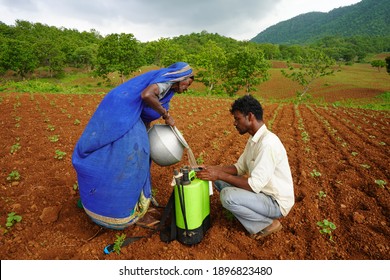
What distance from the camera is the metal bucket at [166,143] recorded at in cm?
236

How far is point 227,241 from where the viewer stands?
8.02 ft

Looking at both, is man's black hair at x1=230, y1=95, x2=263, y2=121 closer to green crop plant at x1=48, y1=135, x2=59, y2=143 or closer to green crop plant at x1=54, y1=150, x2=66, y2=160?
green crop plant at x1=54, y1=150, x2=66, y2=160

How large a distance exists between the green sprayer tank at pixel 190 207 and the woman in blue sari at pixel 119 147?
17.4 inches

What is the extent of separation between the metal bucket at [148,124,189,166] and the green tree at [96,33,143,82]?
27.4 metres

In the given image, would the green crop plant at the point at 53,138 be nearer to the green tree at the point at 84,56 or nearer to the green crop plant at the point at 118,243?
the green crop plant at the point at 118,243

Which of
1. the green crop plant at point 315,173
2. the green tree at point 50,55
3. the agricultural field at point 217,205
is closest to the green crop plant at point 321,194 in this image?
the agricultural field at point 217,205

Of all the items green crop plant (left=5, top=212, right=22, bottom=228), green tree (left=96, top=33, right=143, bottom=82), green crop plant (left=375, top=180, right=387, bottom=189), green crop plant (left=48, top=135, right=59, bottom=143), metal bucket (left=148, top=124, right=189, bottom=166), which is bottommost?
green crop plant (left=375, top=180, right=387, bottom=189)

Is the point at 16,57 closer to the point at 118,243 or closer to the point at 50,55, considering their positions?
the point at 50,55

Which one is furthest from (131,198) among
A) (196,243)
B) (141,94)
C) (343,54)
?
(343,54)

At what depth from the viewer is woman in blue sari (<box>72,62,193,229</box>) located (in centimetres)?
213

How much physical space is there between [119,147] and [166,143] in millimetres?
461

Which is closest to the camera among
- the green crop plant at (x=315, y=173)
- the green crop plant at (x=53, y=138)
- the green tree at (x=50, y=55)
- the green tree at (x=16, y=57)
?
the green crop plant at (x=315, y=173)

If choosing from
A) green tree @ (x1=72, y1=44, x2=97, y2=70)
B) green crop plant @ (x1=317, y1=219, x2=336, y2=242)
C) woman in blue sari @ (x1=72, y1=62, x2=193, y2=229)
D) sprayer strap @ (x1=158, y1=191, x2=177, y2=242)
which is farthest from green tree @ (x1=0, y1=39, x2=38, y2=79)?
green crop plant @ (x1=317, y1=219, x2=336, y2=242)
